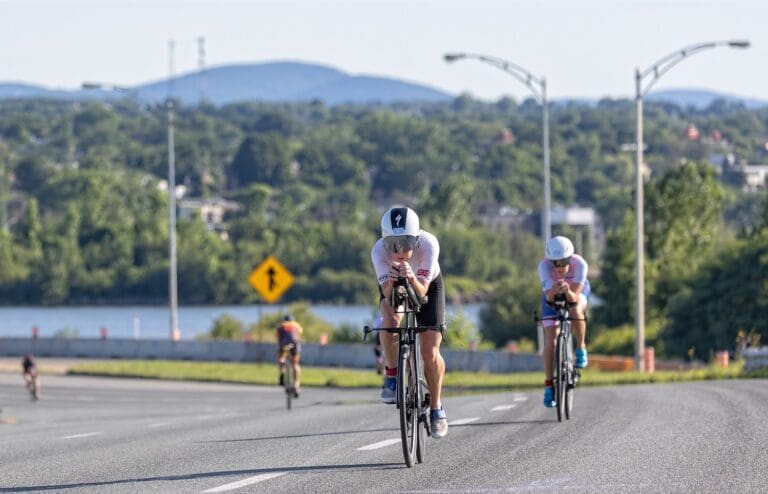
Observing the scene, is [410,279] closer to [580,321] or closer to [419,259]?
[419,259]

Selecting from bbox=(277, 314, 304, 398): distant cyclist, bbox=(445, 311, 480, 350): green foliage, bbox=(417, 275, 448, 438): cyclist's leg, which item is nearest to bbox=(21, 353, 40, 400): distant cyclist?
bbox=(277, 314, 304, 398): distant cyclist

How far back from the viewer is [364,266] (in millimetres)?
155500

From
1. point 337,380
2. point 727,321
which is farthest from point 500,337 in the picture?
point 337,380

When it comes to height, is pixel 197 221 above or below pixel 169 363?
above

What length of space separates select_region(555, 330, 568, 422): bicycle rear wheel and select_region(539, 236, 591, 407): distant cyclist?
85 mm

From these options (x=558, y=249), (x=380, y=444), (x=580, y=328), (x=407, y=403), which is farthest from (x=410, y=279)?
(x=580, y=328)

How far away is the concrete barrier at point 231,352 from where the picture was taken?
175 ft

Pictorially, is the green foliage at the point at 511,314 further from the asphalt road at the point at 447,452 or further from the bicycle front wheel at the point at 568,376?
the bicycle front wheel at the point at 568,376

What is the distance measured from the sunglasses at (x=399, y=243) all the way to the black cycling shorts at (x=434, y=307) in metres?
0.41

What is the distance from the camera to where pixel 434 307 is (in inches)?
506

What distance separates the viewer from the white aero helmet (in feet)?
41.0

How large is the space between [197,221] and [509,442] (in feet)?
512

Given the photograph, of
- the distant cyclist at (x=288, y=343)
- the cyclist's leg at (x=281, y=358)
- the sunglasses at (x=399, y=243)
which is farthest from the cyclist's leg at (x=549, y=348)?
the cyclist's leg at (x=281, y=358)

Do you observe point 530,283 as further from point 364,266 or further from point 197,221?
point 197,221
